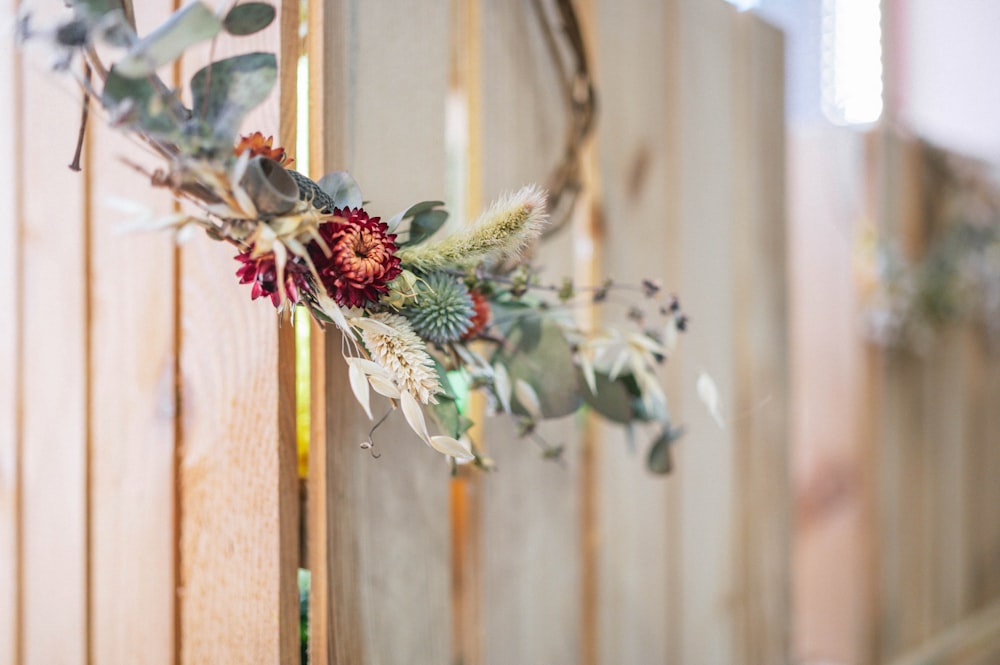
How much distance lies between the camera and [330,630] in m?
0.58

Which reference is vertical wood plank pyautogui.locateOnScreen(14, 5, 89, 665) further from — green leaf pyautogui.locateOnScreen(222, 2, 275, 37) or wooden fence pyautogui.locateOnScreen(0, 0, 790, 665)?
green leaf pyautogui.locateOnScreen(222, 2, 275, 37)

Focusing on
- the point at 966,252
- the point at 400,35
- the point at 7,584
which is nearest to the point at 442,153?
the point at 400,35

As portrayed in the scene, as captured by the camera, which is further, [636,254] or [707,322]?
[707,322]

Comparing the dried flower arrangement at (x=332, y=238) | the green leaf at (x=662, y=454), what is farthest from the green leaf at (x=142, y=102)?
the green leaf at (x=662, y=454)

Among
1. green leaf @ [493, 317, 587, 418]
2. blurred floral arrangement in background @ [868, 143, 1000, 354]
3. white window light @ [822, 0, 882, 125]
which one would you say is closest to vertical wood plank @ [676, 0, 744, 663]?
green leaf @ [493, 317, 587, 418]

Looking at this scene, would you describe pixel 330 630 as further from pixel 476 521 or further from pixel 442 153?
pixel 442 153

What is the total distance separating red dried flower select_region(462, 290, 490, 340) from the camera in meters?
0.56

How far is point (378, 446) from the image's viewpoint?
0.62 meters

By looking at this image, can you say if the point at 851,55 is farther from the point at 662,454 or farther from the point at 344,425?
the point at 344,425

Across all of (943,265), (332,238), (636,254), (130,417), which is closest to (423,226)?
(332,238)

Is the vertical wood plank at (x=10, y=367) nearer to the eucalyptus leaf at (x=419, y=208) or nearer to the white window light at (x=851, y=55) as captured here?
the eucalyptus leaf at (x=419, y=208)

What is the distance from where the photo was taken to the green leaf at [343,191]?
1.55 ft

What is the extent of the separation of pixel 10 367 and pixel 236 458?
345mm

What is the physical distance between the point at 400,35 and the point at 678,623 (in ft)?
2.75
